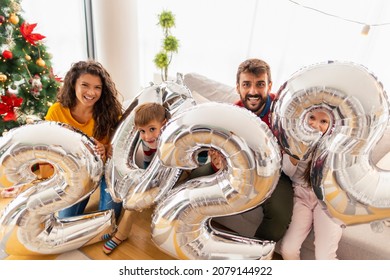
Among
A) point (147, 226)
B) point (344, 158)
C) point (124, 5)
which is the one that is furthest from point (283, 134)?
point (124, 5)

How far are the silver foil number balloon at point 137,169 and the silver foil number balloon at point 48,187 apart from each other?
0.06 m

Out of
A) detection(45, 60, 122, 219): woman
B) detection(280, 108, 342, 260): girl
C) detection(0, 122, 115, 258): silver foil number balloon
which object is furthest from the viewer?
detection(45, 60, 122, 219): woman

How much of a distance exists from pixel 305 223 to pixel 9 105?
1.81 meters

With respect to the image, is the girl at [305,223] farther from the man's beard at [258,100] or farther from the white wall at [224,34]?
the white wall at [224,34]

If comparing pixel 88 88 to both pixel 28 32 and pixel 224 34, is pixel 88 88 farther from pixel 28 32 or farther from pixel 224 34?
pixel 224 34

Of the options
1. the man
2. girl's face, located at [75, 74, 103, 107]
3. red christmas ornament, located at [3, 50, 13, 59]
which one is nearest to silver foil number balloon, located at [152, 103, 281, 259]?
the man

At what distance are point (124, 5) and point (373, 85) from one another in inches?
98.4

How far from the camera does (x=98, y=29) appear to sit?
271 cm

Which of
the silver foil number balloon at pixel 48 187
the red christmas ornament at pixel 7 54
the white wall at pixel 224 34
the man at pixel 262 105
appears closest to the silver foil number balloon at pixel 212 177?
the silver foil number balloon at pixel 48 187

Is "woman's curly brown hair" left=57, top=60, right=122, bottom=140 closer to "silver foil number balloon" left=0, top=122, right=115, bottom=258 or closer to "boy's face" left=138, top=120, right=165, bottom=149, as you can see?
"boy's face" left=138, top=120, right=165, bottom=149

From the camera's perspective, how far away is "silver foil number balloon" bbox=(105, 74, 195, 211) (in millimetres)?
870

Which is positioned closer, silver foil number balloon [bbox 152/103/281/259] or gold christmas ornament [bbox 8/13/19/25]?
silver foil number balloon [bbox 152/103/281/259]

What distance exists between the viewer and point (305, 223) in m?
1.25

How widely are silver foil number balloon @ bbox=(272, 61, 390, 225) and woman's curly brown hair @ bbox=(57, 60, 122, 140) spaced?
85 cm
